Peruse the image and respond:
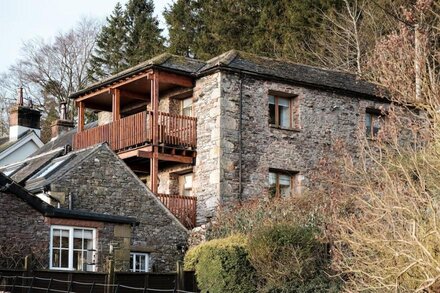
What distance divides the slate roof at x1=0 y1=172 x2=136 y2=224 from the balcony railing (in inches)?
197

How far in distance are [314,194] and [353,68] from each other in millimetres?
17031

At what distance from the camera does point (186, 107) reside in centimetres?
2634

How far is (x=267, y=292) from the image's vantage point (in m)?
16.7

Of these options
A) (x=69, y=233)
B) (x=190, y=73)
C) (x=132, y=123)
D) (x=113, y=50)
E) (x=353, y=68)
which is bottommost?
(x=69, y=233)

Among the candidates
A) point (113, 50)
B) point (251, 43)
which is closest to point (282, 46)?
point (251, 43)

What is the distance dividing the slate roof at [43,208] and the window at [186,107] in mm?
7006

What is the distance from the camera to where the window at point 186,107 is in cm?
2614

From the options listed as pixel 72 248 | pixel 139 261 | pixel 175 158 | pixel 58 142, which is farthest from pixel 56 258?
pixel 58 142

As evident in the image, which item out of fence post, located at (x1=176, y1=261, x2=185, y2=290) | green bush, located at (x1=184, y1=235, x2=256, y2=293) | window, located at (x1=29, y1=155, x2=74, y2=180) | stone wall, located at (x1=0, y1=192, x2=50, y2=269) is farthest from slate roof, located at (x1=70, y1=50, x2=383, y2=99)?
fence post, located at (x1=176, y1=261, x2=185, y2=290)

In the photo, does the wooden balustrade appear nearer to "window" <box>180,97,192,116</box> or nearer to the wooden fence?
"window" <box>180,97,192,116</box>

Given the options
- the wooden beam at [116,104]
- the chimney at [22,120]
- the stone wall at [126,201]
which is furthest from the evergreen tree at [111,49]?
the stone wall at [126,201]

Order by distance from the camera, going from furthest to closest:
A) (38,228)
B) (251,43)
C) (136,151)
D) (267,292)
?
(251,43)
(136,151)
(38,228)
(267,292)

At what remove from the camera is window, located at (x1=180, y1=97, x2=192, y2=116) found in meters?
26.1

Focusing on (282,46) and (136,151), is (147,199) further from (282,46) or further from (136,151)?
(282,46)
